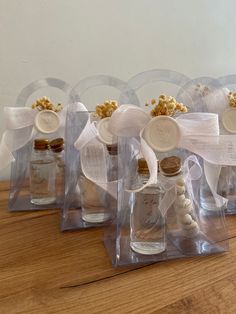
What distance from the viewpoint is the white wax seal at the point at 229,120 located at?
576 mm

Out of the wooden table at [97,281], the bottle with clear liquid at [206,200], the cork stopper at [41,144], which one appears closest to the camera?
the wooden table at [97,281]

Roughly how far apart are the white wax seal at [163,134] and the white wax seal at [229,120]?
6.9 inches

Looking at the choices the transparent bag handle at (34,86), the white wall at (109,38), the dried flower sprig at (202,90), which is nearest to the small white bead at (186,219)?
the dried flower sprig at (202,90)

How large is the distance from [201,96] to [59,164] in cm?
32

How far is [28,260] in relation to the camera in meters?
0.47

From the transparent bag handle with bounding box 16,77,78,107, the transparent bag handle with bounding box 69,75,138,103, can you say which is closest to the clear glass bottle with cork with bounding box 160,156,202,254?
the transparent bag handle with bounding box 69,75,138,103

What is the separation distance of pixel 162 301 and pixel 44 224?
12.1 inches

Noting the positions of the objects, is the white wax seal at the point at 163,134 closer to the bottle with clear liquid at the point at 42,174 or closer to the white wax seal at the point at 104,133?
the white wax seal at the point at 104,133

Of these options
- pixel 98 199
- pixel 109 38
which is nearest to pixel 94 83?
pixel 98 199

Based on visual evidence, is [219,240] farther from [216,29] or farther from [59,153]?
[216,29]

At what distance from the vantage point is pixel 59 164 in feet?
2.37

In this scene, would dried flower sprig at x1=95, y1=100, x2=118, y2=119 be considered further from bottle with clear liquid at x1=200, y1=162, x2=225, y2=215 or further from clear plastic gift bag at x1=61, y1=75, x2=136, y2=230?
bottle with clear liquid at x1=200, y1=162, x2=225, y2=215

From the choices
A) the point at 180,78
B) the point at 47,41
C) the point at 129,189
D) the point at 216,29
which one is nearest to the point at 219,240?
the point at 129,189

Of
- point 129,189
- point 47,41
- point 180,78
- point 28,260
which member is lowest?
point 28,260
